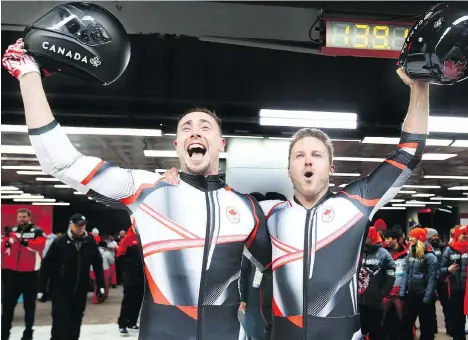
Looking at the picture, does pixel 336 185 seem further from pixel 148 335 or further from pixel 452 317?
pixel 148 335

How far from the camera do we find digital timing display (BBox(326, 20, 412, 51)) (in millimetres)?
4917

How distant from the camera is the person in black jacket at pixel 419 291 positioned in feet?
23.6

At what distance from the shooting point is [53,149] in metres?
2.09

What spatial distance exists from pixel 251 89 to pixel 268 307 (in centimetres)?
462

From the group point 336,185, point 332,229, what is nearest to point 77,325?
point 332,229

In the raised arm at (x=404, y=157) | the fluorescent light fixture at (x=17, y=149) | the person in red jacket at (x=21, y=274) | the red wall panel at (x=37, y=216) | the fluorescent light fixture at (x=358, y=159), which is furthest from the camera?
the red wall panel at (x=37, y=216)

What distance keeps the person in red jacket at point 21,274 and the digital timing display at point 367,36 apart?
4.96 metres

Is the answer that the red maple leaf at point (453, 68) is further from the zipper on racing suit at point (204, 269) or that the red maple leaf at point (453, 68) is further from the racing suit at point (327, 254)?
the zipper on racing suit at point (204, 269)

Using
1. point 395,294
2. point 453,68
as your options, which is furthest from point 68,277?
point 453,68

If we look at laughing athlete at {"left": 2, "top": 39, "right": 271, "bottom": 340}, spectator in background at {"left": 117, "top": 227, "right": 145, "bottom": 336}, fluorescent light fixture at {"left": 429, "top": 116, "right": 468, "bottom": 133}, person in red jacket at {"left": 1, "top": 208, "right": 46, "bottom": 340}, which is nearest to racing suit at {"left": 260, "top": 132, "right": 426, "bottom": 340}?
laughing athlete at {"left": 2, "top": 39, "right": 271, "bottom": 340}

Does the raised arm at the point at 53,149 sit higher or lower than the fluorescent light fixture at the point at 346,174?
lower

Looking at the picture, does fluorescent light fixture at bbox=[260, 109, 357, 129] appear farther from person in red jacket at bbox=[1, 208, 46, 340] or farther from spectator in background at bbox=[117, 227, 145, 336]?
person in red jacket at bbox=[1, 208, 46, 340]

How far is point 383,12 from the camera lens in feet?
17.9

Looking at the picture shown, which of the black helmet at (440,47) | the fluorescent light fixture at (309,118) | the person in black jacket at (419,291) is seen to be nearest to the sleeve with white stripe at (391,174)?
the black helmet at (440,47)
